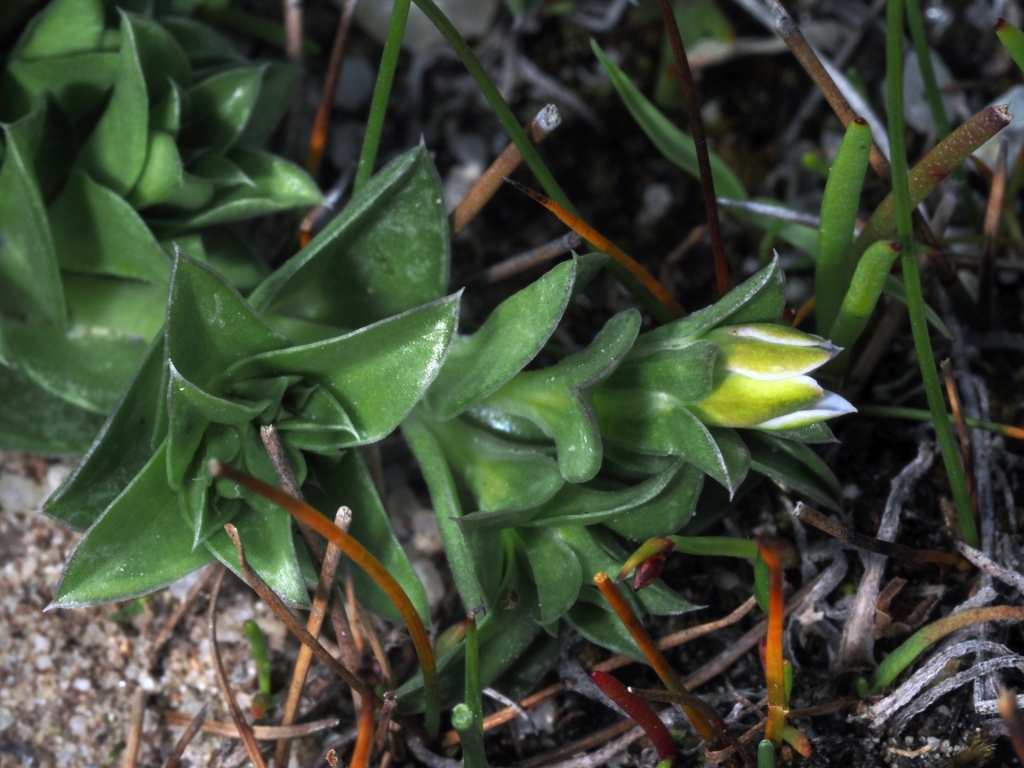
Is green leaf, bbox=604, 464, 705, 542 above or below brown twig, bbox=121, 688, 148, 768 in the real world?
above

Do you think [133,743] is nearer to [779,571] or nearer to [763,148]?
[779,571]

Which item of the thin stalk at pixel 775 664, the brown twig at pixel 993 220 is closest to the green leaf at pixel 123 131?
the thin stalk at pixel 775 664

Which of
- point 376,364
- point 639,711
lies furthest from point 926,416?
point 376,364

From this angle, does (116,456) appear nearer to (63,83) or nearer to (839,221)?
(63,83)

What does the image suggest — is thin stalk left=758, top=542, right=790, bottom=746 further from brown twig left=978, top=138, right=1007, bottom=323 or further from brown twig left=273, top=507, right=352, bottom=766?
brown twig left=978, top=138, right=1007, bottom=323

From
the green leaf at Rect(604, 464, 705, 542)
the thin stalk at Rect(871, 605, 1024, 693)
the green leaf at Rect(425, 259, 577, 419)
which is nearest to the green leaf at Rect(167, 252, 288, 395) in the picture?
the green leaf at Rect(425, 259, 577, 419)

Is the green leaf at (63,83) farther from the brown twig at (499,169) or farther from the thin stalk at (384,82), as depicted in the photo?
the brown twig at (499,169)
